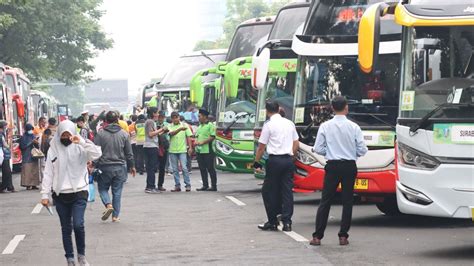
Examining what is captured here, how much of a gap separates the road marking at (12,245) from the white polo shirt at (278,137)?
352cm

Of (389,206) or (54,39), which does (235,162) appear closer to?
(389,206)

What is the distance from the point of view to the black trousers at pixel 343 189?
13508 mm

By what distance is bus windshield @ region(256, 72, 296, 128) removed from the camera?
70.0ft

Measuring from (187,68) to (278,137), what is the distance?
84.2ft

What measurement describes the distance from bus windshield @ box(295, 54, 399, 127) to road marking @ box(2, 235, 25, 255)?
454 cm

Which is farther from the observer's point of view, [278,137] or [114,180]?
[114,180]

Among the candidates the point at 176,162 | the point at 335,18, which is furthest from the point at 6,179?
the point at 335,18

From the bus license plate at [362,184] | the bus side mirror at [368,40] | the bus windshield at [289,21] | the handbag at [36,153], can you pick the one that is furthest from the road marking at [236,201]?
the bus side mirror at [368,40]

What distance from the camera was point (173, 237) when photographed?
15.1 meters

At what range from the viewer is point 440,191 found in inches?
486

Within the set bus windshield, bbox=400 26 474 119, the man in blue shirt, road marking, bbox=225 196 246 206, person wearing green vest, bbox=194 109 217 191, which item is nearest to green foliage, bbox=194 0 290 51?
person wearing green vest, bbox=194 109 217 191

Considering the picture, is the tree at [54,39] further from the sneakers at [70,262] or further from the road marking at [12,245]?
the sneakers at [70,262]

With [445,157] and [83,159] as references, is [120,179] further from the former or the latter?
[445,157]

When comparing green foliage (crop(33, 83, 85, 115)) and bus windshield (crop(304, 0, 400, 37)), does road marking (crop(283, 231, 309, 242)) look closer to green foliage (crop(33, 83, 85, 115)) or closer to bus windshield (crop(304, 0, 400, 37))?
bus windshield (crop(304, 0, 400, 37))
